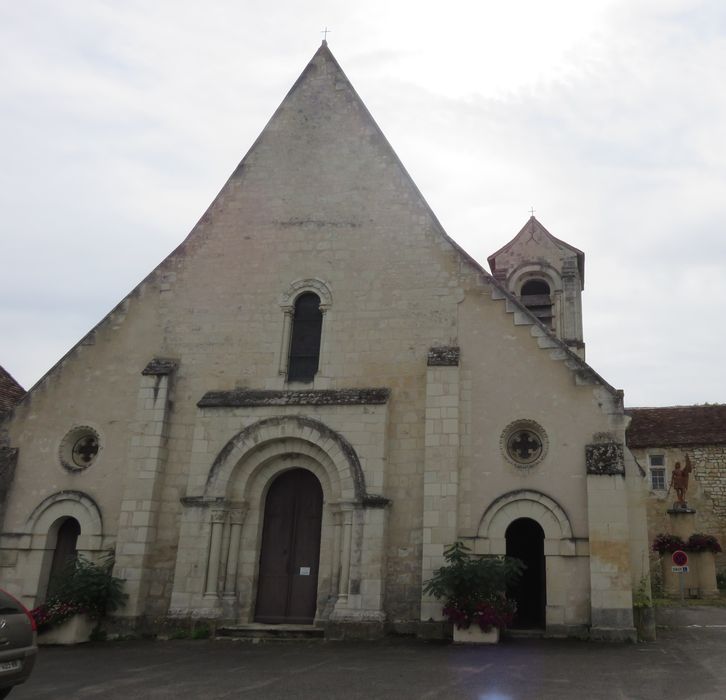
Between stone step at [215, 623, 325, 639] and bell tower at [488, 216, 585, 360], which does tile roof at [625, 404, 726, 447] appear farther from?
stone step at [215, 623, 325, 639]

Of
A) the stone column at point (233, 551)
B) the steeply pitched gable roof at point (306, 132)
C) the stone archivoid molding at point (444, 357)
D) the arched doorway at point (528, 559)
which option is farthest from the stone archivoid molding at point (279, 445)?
the steeply pitched gable roof at point (306, 132)

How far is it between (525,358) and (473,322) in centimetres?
126

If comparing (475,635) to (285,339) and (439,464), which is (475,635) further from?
(285,339)

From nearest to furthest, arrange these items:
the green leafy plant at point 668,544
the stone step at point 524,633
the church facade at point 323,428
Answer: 1. the stone step at point 524,633
2. the church facade at point 323,428
3. the green leafy plant at point 668,544

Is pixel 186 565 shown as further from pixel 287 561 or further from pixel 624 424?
pixel 624 424

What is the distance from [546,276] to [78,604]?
1594cm

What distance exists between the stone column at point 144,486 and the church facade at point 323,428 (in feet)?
0.15

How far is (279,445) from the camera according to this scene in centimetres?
1451

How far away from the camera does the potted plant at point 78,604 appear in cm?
1320

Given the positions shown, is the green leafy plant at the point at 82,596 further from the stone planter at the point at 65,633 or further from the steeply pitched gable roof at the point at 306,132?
the steeply pitched gable roof at the point at 306,132

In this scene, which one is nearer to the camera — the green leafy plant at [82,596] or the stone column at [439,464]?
the stone column at [439,464]

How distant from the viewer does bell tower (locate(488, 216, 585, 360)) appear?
21.9m

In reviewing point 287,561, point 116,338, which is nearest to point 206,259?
point 116,338

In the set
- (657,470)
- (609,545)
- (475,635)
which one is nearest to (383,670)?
(475,635)
